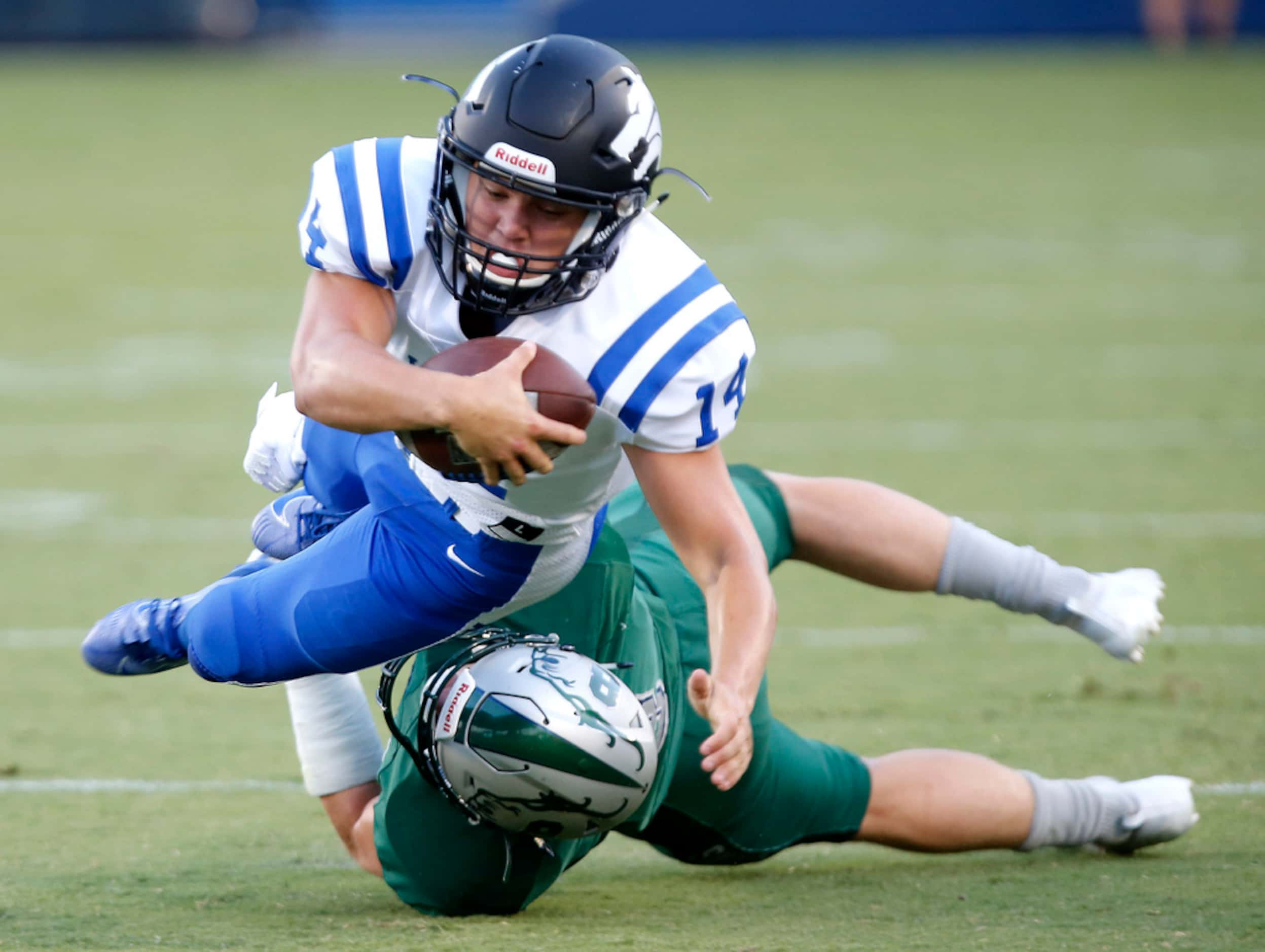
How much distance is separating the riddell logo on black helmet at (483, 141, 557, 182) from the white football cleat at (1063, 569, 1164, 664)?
1282mm

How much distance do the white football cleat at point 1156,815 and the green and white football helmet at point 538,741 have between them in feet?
3.03

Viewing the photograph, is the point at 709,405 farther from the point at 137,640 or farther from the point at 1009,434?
the point at 1009,434

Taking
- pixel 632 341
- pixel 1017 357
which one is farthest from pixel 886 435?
pixel 632 341

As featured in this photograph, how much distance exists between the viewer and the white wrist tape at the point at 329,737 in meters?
3.12

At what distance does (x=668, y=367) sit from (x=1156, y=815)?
1.25 m

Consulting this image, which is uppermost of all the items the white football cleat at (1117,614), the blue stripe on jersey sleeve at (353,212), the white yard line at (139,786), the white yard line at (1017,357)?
the blue stripe on jersey sleeve at (353,212)

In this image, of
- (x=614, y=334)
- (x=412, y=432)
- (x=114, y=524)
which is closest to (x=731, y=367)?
(x=614, y=334)

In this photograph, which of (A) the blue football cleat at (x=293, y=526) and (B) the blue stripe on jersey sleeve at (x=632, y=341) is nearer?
(B) the blue stripe on jersey sleeve at (x=632, y=341)

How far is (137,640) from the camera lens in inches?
116

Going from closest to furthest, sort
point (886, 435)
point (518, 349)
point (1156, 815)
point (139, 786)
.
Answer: point (518, 349), point (1156, 815), point (139, 786), point (886, 435)

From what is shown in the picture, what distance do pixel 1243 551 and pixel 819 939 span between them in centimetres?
290

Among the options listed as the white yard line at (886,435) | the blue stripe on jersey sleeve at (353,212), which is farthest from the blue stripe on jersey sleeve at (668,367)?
the white yard line at (886,435)

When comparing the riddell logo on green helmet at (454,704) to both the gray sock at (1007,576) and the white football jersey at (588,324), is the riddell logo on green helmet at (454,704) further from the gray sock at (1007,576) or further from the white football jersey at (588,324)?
the gray sock at (1007,576)

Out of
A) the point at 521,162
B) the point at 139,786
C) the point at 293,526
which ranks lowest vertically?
the point at 139,786
